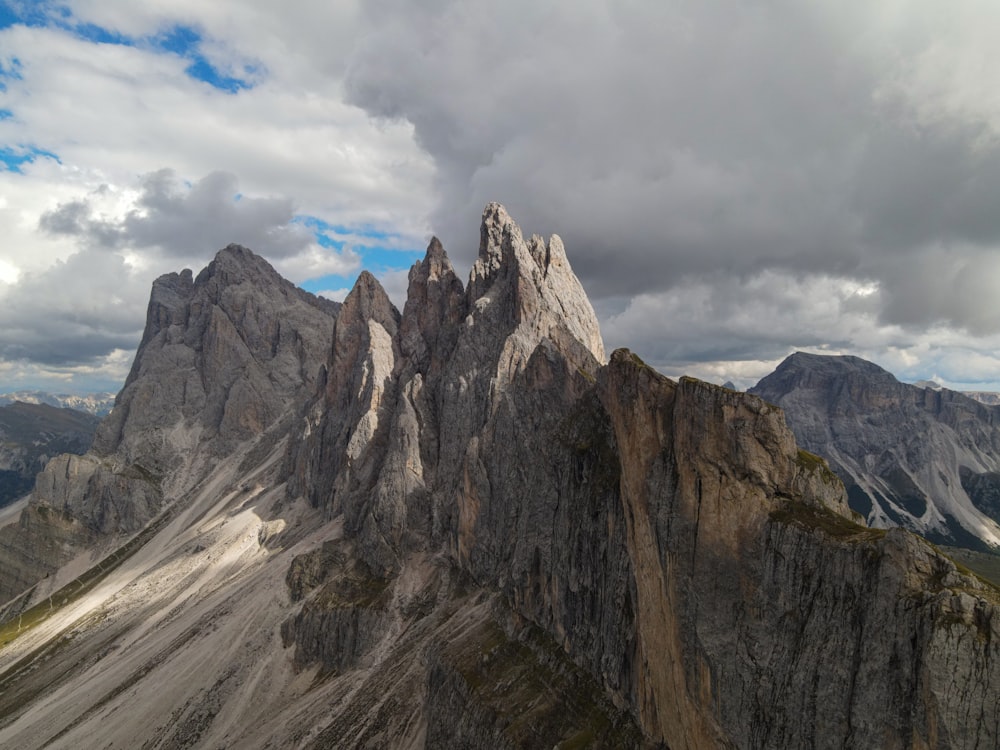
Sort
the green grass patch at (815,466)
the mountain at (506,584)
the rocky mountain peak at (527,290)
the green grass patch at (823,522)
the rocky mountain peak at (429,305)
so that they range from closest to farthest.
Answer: the mountain at (506,584) → the green grass patch at (823,522) → the green grass patch at (815,466) → the rocky mountain peak at (527,290) → the rocky mountain peak at (429,305)

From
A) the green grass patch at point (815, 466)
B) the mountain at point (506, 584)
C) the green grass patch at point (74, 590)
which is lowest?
the green grass patch at point (74, 590)

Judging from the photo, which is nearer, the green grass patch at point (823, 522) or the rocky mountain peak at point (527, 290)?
the green grass patch at point (823, 522)

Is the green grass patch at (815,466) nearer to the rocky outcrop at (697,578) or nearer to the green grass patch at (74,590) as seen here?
the rocky outcrop at (697,578)

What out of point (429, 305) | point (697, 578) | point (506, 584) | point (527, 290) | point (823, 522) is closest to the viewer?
point (823, 522)

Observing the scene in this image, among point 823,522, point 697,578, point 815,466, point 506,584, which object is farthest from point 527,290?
point 823,522

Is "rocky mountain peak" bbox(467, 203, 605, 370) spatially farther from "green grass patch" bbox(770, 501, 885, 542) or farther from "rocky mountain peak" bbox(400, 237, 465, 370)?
"green grass patch" bbox(770, 501, 885, 542)

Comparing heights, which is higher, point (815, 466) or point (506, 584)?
point (815, 466)

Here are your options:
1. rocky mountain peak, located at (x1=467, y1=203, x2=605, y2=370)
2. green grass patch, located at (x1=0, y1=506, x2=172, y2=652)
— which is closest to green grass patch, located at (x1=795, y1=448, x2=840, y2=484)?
rocky mountain peak, located at (x1=467, y1=203, x2=605, y2=370)

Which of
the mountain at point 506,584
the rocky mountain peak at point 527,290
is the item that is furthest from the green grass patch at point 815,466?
the rocky mountain peak at point 527,290

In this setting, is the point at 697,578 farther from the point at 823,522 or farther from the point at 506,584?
the point at 506,584

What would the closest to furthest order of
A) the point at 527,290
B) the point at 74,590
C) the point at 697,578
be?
the point at 697,578
the point at 527,290
the point at 74,590
